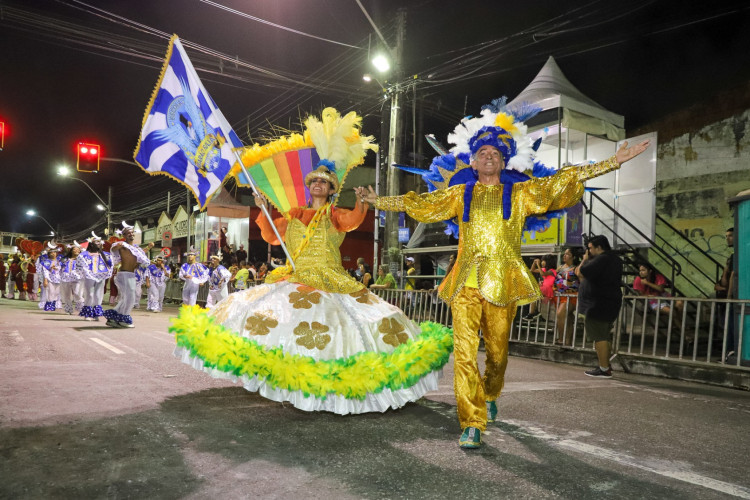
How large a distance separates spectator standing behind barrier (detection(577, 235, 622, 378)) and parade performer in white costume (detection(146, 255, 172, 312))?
1400 centimetres

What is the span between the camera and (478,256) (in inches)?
157

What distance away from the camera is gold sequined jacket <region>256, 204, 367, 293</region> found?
183 inches

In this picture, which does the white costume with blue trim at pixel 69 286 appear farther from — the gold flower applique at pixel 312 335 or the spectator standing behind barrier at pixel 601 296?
the spectator standing behind barrier at pixel 601 296

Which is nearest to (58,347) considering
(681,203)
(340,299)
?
(340,299)

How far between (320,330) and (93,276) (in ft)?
33.4

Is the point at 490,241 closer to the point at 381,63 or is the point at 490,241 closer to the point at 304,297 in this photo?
the point at 304,297

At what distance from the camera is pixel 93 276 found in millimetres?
12305

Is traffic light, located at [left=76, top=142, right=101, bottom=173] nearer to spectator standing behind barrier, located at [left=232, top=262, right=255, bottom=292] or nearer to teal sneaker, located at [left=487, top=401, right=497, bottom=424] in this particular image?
spectator standing behind barrier, located at [left=232, top=262, right=255, bottom=292]

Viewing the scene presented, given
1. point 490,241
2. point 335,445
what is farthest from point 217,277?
point 335,445

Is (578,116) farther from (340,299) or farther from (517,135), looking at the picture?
(340,299)

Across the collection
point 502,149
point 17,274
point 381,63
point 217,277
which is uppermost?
point 381,63

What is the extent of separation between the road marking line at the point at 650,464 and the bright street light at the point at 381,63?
41.0 feet

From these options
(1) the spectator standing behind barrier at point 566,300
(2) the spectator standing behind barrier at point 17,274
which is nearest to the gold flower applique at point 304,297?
(1) the spectator standing behind barrier at point 566,300

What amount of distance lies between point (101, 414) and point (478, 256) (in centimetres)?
296
